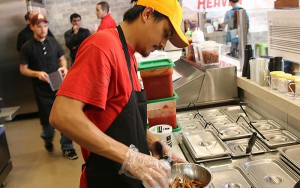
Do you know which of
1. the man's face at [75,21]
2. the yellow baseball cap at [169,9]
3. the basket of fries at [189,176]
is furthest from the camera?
the man's face at [75,21]

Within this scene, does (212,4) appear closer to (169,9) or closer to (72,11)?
(169,9)

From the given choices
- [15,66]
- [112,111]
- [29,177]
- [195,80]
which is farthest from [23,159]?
[112,111]

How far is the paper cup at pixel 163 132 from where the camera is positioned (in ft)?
5.65

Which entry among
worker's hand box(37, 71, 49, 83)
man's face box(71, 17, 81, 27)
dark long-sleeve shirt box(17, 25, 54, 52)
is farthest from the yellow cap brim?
man's face box(71, 17, 81, 27)

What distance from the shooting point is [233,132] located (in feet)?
6.18

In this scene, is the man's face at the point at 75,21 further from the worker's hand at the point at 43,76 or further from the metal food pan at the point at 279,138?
the metal food pan at the point at 279,138

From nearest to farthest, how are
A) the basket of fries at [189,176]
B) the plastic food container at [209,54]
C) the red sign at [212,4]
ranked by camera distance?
the basket of fries at [189,176]
the plastic food container at [209,54]
the red sign at [212,4]

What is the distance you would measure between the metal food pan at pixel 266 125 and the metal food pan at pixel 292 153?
272mm

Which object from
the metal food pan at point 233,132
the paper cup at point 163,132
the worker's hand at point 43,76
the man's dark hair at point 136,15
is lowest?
the metal food pan at point 233,132

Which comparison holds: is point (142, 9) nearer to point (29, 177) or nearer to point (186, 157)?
point (186, 157)

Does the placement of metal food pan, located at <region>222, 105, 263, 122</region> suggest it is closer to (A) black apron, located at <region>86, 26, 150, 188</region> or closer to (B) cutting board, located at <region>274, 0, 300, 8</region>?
(B) cutting board, located at <region>274, 0, 300, 8</region>

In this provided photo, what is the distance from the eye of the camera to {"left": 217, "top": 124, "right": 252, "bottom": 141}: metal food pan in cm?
181

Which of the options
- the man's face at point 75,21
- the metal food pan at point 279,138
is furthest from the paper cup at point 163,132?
the man's face at point 75,21

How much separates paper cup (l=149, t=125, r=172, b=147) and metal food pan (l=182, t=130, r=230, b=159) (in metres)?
0.10
